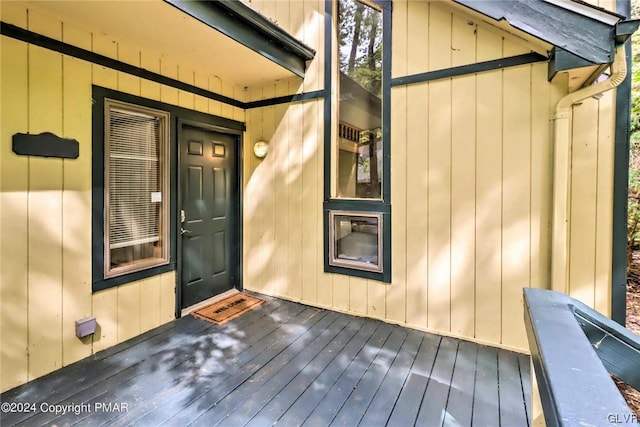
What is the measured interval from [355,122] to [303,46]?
0.96 m

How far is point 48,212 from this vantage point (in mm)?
2199

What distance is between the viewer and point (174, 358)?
7.95 feet

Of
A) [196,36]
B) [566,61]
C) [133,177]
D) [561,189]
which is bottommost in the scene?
[561,189]

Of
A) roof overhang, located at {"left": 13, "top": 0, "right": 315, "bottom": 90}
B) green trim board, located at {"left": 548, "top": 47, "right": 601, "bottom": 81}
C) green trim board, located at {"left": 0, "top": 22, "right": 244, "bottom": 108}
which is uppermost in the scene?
roof overhang, located at {"left": 13, "top": 0, "right": 315, "bottom": 90}

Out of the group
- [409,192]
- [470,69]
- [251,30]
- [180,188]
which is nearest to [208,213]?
[180,188]

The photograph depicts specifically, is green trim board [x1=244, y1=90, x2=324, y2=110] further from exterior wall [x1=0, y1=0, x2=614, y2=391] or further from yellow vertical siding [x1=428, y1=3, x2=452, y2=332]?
yellow vertical siding [x1=428, y1=3, x2=452, y2=332]

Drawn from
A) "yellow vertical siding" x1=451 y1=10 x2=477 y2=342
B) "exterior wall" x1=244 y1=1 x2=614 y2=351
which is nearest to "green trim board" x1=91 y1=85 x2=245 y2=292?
"exterior wall" x1=244 y1=1 x2=614 y2=351

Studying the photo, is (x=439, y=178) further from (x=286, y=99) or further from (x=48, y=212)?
(x=48, y=212)

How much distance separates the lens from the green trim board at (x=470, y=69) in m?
2.47

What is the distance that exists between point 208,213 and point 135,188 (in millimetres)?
872

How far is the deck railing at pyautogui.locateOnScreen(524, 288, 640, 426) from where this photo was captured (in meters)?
0.54

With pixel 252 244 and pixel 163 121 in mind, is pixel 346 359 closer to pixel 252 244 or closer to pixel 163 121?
pixel 252 244

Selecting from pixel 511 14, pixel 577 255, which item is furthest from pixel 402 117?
pixel 577 255

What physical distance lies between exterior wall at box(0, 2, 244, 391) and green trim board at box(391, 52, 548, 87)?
2434 millimetres
